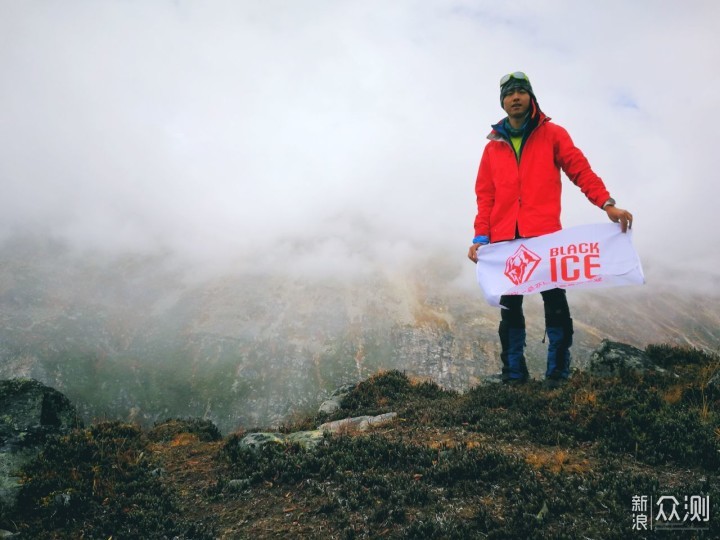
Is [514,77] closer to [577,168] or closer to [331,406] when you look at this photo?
[577,168]

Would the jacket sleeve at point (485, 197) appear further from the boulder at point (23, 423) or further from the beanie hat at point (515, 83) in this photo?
the boulder at point (23, 423)

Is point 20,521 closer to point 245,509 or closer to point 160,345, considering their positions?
point 245,509

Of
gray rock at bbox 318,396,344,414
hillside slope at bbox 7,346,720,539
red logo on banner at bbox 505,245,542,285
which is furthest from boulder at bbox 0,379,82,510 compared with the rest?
red logo on banner at bbox 505,245,542,285

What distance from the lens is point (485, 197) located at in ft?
28.4

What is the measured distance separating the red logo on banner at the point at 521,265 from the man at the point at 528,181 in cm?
33

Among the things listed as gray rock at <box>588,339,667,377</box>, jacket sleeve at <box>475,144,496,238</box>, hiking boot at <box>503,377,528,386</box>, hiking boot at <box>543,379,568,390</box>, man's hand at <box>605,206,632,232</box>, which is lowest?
hiking boot at <box>503,377,528,386</box>

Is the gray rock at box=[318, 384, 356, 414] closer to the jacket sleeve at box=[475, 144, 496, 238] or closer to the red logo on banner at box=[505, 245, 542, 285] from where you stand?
the red logo on banner at box=[505, 245, 542, 285]

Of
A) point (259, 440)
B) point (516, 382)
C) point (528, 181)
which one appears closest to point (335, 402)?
point (259, 440)

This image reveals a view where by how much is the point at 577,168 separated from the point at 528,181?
2.74 ft

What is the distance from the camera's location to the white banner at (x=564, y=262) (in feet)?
22.8

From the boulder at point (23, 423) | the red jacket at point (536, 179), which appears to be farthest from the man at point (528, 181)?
the boulder at point (23, 423)

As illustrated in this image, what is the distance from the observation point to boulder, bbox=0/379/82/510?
693 centimetres

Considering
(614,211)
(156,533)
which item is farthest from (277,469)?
(614,211)

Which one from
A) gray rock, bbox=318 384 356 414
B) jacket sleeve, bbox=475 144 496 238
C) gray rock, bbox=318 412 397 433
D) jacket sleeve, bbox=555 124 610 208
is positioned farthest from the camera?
gray rock, bbox=318 384 356 414
